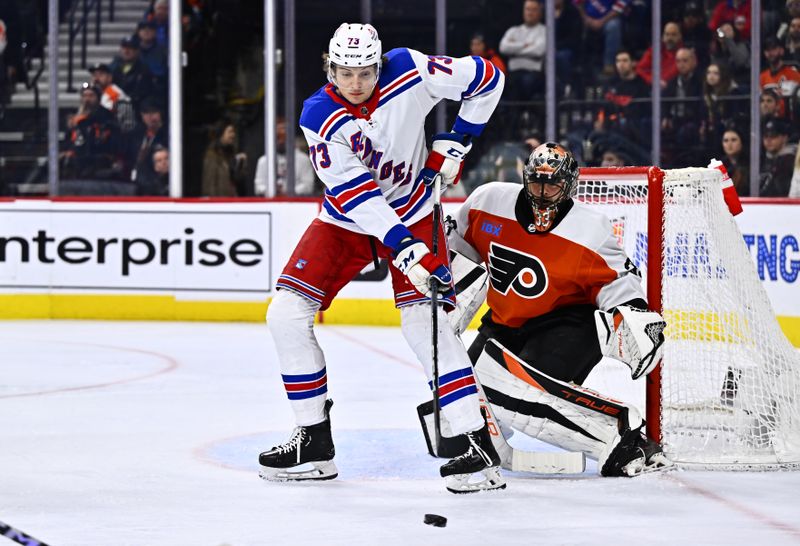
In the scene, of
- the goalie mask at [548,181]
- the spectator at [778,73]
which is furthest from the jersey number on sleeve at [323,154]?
the spectator at [778,73]

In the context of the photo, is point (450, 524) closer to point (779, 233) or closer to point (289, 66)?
point (779, 233)

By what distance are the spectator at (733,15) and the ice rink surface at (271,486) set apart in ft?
9.09

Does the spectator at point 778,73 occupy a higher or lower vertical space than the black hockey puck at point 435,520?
higher

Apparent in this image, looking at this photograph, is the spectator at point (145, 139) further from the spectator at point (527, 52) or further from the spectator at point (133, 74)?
the spectator at point (527, 52)

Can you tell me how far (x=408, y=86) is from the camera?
3.35 m

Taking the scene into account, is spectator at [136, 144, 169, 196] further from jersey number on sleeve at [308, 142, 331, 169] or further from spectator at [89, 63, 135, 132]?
jersey number on sleeve at [308, 142, 331, 169]

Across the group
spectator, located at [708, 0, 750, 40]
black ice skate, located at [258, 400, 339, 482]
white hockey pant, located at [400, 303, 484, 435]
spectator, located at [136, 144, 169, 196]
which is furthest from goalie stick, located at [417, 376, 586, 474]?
spectator, located at [136, 144, 169, 196]

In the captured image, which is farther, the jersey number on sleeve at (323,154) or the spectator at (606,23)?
the spectator at (606,23)

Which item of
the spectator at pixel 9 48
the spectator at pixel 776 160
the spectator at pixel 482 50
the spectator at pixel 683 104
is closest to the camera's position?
the spectator at pixel 776 160

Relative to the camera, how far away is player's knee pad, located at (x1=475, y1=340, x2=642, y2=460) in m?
3.46

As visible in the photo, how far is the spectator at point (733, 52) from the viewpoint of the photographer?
7320 mm

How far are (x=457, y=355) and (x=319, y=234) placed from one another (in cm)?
47

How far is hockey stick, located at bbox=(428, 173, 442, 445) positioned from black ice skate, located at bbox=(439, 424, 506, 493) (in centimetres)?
11

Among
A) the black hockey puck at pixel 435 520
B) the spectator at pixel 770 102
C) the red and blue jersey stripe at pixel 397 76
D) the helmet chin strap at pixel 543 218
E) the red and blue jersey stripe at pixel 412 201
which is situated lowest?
the black hockey puck at pixel 435 520
